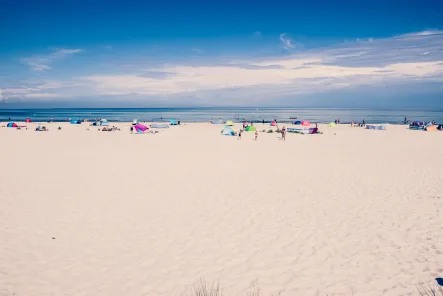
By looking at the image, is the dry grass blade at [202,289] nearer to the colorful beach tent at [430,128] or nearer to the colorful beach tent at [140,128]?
the colorful beach tent at [140,128]

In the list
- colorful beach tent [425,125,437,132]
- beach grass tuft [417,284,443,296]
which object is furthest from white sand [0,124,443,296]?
colorful beach tent [425,125,437,132]

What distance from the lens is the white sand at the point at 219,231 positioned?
589 centimetres

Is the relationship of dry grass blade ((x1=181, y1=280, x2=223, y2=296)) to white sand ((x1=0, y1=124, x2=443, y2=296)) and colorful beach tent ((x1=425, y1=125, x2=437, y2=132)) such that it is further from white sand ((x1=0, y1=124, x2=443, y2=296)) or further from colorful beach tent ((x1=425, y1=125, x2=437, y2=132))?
colorful beach tent ((x1=425, y1=125, x2=437, y2=132))

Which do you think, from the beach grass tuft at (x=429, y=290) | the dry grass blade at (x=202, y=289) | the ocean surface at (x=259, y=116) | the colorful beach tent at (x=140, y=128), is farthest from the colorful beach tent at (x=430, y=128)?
the dry grass blade at (x=202, y=289)

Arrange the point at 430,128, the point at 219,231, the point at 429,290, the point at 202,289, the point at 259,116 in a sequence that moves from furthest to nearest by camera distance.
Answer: the point at 259,116 → the point at 430,128 → the point at 219,231 → the point at 202,289 → the point at 429,290

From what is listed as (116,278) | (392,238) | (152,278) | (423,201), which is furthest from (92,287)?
(423,201)

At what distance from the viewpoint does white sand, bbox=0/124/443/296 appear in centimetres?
589

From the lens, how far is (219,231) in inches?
322

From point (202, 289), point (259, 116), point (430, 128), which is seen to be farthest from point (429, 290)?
point (259, 116)

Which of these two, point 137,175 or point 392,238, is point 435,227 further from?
point 137,175

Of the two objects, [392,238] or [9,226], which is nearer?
[392,238]

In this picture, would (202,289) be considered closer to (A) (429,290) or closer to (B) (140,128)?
(A) (429,290)

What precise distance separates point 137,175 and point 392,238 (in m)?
11.1

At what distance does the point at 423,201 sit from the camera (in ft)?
34.4
